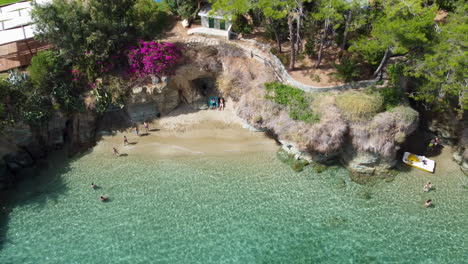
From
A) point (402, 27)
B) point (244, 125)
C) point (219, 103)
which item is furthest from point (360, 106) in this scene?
point (219, 103)

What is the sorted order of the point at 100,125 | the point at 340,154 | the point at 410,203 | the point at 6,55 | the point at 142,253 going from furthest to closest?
the point at 100,125, the point at 6,55, the point at 340,154, the point at 410,203, the point at 142,253

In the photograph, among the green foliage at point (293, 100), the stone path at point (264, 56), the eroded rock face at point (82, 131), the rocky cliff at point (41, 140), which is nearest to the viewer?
the green foliage at point (293, 100)

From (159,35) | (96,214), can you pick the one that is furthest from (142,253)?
(159,35)

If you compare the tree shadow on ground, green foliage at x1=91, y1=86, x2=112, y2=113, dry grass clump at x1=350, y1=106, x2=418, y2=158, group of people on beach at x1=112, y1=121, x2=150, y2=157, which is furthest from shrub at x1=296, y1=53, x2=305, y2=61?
the tree shadow on ground

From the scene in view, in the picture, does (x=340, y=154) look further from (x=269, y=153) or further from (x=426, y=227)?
(x=426, y=227)

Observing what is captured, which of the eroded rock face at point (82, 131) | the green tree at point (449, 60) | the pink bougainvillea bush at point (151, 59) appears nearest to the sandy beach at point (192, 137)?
the eroded rock face at point (82, 131)

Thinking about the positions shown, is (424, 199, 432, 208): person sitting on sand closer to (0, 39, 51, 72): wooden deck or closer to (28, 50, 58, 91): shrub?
(28, 50, 58, 91): shrub

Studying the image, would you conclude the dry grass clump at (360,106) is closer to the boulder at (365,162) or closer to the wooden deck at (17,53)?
the boulder at (365,162)

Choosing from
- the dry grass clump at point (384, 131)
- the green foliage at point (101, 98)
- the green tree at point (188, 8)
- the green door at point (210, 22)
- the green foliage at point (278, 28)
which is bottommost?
the dry grass clump at point (384, 131)
